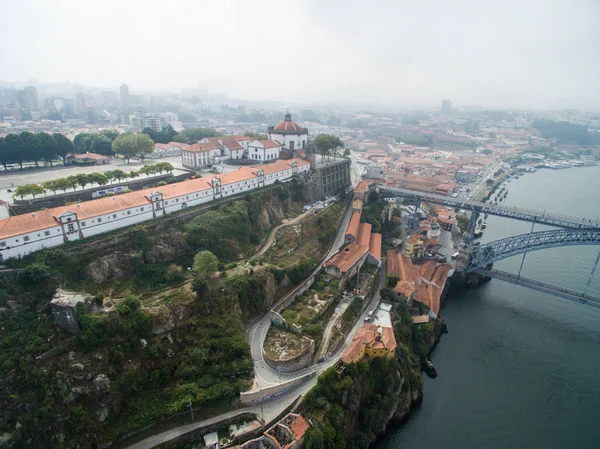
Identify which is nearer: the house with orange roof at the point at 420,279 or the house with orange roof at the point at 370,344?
the house with orange roof at the point at 370,344

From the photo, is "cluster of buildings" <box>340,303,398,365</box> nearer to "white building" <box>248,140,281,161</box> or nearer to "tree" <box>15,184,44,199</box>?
"tree" <box>15,184,44,199</box>

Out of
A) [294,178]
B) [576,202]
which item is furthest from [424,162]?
[294,178]

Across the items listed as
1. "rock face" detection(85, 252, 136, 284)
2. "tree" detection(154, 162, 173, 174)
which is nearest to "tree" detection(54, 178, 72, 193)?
"tree" detection(154, 162, 173, 174)

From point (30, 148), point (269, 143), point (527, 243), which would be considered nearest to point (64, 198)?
point (30, 148)

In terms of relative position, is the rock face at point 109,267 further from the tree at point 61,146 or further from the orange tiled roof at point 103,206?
the tree at point 61,146

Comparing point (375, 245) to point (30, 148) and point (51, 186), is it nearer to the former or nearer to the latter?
point (51, 186)

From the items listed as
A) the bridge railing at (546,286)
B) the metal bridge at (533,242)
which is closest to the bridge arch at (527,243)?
the metal bridge at (533,242)
